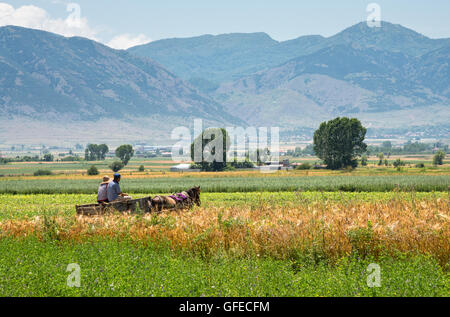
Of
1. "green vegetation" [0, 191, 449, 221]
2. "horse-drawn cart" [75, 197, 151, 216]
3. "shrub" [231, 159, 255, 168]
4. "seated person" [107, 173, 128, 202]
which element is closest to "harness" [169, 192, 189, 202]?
"green vegetation" [0, 191, 449, 221]

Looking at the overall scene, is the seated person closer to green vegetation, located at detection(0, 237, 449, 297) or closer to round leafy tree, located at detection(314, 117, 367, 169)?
green vegetation, located at detection(0, 237, 449, 297)

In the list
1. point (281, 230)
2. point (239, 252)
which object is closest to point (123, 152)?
point (281, 230)

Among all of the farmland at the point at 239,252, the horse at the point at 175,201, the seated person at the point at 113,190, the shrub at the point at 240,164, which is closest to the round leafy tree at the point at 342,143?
the shrub at the point at 240,164

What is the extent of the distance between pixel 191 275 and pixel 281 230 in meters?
3.75

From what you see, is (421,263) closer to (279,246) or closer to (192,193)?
(279,246)

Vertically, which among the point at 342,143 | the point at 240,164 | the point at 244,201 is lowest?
the point at 240,164

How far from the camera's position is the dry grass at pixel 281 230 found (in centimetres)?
1212

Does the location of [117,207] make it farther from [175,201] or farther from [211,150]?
[211,150]

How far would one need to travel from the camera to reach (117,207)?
56.4ft

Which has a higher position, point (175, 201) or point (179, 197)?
point (179, 197)

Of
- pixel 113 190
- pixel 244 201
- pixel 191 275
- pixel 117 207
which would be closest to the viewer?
pixel 191 275

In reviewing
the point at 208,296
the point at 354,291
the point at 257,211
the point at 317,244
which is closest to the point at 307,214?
the point at 257,211

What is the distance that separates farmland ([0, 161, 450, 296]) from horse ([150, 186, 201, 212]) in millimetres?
1670

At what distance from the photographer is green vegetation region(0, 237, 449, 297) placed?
29.2 feet
